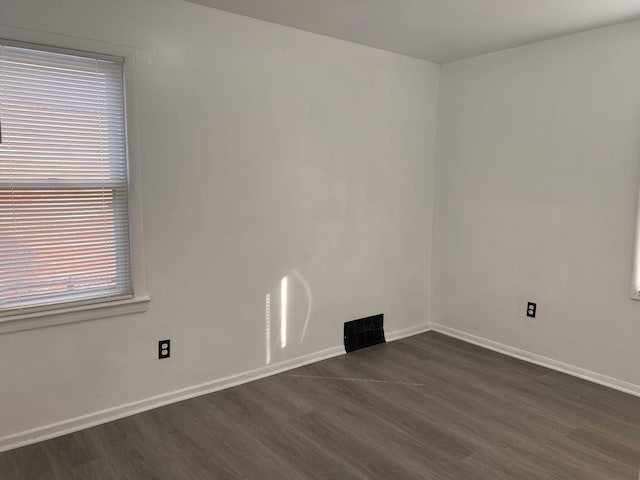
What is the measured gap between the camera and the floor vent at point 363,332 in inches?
155

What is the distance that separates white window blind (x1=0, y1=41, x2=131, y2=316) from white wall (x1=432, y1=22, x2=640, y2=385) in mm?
2702

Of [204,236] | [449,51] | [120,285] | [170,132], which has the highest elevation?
[449,51]

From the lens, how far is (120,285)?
2.83 meters

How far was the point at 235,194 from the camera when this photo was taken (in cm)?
318

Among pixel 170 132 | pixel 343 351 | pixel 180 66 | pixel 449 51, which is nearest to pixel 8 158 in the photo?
pixel 170 132

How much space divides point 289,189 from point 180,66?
1.05m

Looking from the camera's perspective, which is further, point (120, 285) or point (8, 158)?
point (120, 285)

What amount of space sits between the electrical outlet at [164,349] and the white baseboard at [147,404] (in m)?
0.24

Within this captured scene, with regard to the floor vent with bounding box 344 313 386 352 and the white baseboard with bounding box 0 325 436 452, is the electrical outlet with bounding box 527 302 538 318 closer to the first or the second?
the floor vent with bounding box 344 313 386 352

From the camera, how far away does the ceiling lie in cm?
282

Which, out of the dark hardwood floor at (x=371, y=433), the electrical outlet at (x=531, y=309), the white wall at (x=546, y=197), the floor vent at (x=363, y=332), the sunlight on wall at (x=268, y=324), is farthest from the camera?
the floor vent at (x=363, y=332)

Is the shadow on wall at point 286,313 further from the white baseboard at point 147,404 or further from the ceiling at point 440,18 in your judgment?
the ceiling at point 440,18

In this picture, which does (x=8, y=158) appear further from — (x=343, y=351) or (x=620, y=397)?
(x=620, y=397)

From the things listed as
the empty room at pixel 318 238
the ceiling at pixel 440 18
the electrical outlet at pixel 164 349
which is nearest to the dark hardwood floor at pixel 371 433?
the empty room at pixel 318 238
